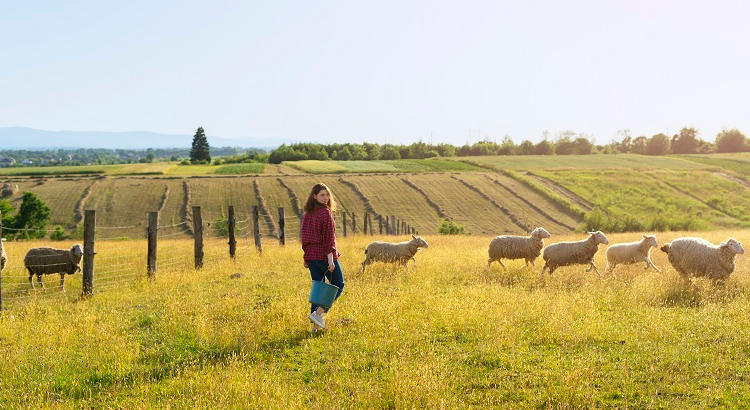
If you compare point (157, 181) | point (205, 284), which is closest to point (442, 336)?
point (205, 284)

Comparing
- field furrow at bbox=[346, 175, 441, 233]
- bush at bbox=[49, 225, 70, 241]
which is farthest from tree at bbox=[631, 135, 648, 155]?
bush at bbox=[49, 225, 70, 241]

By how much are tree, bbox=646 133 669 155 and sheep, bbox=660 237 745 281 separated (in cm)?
15532

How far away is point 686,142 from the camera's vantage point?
488 feet

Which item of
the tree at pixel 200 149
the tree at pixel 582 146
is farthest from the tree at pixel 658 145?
the tree at pixel 200 149

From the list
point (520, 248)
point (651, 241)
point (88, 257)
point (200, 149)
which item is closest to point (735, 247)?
point (651, 241)

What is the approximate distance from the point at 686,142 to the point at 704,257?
157703mm

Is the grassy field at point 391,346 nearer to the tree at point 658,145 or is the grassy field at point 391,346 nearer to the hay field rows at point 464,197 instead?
the hay field rows at point 464,197

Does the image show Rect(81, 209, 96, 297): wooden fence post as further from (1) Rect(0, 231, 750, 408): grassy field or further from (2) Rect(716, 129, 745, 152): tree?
(2) Rect(716, 129, 745, 152): tree

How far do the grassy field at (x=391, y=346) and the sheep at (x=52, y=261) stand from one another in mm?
1605

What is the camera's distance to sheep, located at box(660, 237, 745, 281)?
1275cm

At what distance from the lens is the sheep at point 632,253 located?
15.7m

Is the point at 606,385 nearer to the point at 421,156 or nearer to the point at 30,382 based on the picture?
the point at 30,382

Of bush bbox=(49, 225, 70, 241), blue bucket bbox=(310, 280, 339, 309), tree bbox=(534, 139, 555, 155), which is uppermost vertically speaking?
tree bbox=(534, 139, 555, 155)

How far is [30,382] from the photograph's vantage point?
7098 mm
